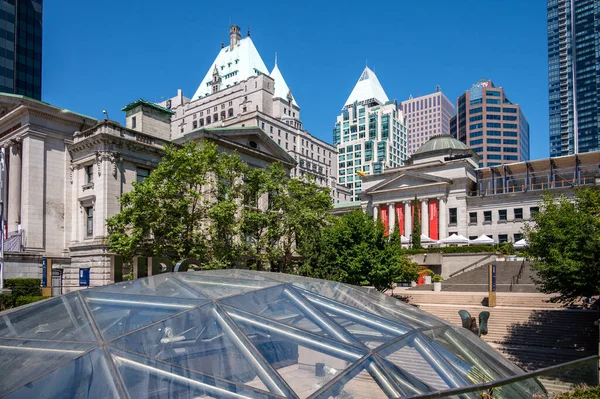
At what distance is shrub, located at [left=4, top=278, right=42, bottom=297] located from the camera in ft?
106

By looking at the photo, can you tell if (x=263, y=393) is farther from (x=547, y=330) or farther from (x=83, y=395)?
(x=547, y=330)

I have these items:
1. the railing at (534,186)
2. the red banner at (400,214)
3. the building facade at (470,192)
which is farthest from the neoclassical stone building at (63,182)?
the railing at (534,186)

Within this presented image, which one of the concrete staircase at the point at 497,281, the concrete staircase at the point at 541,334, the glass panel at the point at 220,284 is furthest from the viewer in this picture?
the concrete staircase at the point at 497,281

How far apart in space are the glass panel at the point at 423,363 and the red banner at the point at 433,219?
71.2 metres

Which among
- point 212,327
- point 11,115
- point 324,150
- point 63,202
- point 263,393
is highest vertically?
point 324,150

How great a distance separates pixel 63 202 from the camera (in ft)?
133

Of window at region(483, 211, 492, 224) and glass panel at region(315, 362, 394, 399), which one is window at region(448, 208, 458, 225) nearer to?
window at region(483, 211, 492, 224)

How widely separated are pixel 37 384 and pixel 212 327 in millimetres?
2442

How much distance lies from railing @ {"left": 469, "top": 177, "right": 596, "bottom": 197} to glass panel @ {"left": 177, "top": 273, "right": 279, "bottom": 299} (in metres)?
69.7

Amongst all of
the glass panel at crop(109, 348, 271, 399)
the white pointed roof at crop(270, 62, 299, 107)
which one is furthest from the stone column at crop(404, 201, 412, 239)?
the white pointed roof at crop(270, 62, 299, 107)

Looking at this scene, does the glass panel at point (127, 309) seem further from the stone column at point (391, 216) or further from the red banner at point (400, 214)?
the stone column at point (391, 216)

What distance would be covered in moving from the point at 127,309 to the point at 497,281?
4571 cm

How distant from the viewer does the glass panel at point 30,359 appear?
6.64 metres

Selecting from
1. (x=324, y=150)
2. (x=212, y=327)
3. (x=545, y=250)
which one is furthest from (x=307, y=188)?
(x=324, y=150)
